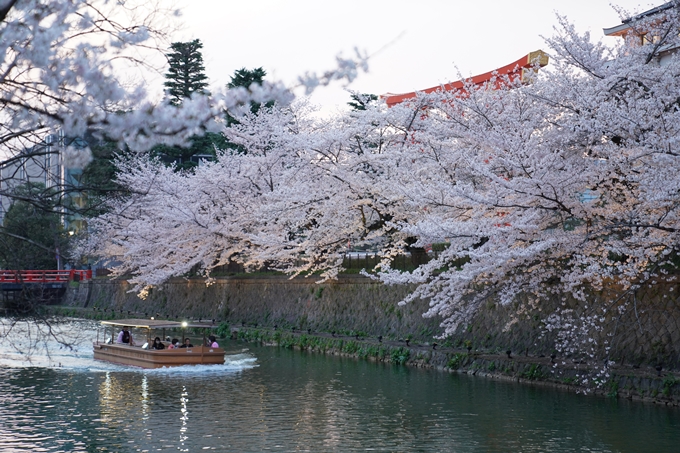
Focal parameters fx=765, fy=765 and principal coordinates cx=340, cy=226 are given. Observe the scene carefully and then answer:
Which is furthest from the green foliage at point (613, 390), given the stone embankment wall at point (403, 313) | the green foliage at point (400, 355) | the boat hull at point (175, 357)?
the boat hull at point (175, 357)

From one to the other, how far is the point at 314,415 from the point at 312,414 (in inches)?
4.1

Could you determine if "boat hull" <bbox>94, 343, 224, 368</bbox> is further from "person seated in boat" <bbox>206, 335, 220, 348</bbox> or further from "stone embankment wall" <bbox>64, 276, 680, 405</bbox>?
"stone embankment wall" <bbox>64, 276, 680, 405</bbox>

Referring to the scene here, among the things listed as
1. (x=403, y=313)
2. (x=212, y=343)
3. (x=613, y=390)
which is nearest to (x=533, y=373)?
(x=613, y=390)

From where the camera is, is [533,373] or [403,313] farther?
[403,313]

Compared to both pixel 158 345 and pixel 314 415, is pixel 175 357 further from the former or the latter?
pixel 314 415

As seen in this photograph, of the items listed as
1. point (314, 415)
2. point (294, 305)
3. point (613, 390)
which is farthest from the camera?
point (294, 305)

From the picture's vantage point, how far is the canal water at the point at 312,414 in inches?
500

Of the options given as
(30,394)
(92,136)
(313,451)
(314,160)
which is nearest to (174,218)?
(314,160)

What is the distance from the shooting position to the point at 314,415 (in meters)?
15.2

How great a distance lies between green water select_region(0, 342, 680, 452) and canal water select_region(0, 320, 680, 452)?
24mm

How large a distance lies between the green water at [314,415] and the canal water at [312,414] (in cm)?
2

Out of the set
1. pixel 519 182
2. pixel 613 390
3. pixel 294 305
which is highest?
pixel 519 182

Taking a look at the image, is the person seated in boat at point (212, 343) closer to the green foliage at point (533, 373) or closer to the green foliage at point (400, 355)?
the green foliage at point (400, 355)

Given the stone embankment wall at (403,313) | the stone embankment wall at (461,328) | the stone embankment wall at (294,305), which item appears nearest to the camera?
the stone embankment wall at (461,328)
